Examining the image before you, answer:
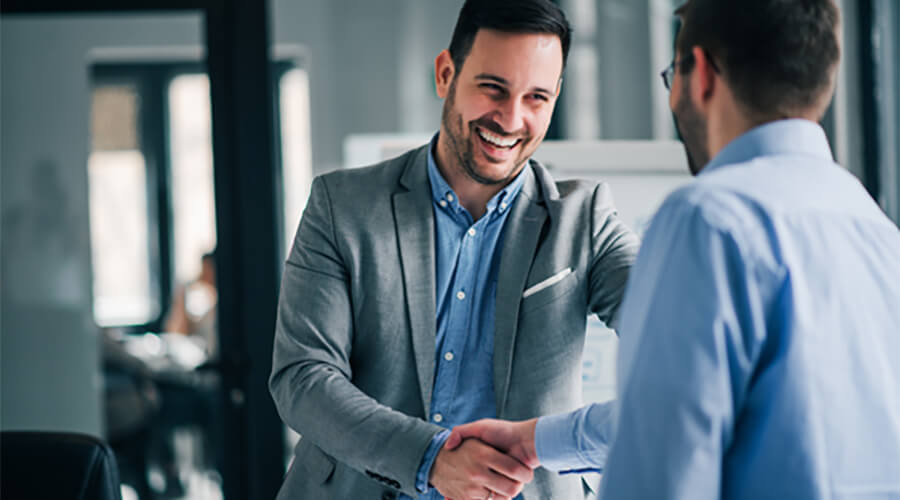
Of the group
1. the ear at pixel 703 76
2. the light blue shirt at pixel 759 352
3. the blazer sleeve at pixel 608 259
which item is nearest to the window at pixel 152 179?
the blazer sleeve at pixel 608 259

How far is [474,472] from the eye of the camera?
132 centimetres

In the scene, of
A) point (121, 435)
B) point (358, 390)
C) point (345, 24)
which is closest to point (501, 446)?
point (358, 390)

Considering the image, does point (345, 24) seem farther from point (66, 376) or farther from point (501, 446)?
point (501, 446)

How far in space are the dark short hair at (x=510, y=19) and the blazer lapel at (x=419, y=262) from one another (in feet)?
0.76

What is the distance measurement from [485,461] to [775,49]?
2.38ft

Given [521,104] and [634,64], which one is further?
[634,64]

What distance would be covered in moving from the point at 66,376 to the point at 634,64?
2.56m

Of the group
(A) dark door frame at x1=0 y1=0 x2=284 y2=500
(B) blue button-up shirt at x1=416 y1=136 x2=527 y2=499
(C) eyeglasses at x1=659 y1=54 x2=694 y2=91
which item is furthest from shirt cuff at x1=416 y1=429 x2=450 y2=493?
(A) dark door frame at x1=0 y1=0 x2=284 y2=500

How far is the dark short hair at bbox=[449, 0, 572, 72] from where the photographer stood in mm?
1459

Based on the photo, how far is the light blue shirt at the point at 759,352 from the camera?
807 millimetres

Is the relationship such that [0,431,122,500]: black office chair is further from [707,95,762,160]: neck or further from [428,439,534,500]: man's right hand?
[707,95,762,160]: neck

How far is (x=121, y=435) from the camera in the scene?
3.21 metres

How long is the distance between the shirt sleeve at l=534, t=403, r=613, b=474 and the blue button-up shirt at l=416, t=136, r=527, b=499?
129mm

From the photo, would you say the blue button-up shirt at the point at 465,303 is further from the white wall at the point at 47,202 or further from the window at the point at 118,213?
the window at the point at 118,213
